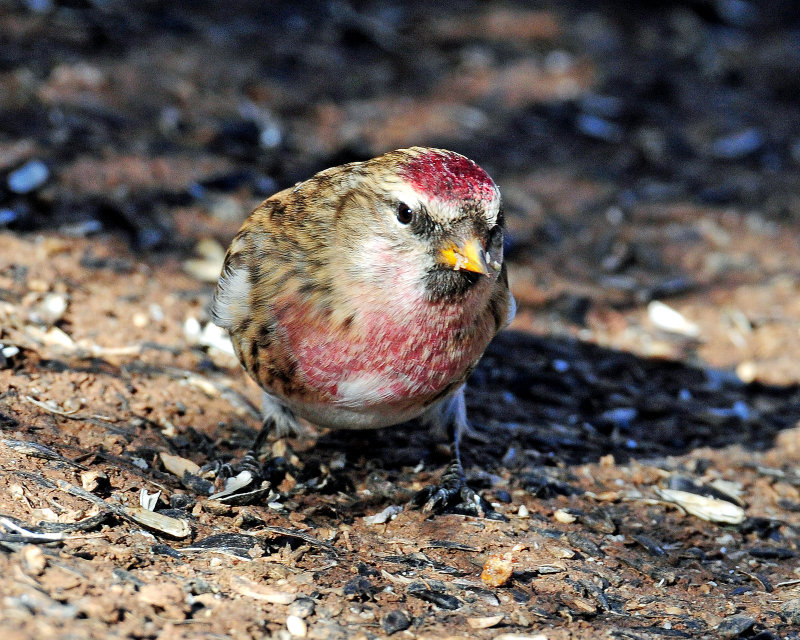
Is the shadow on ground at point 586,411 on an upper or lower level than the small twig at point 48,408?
lower

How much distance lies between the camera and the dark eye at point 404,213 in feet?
A: 10.2

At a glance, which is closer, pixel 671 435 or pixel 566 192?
pixel 671 435

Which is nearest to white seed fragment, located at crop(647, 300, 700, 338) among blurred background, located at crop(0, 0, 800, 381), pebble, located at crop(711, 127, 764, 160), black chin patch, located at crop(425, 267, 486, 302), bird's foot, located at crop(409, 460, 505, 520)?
blurred background, located at crop(0, 0, 800, 381)

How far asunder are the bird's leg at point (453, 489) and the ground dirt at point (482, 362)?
0.28ft

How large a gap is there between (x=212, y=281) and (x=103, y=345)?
856 millimetres

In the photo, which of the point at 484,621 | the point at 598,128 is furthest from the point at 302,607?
the point at 598,128

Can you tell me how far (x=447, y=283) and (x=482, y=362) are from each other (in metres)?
1.79

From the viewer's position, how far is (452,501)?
3.57 metres

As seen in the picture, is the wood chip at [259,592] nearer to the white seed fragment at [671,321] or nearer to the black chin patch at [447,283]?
the black chin patch at [447,283]

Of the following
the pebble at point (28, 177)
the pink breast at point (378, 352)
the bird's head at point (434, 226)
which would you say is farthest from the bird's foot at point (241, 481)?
the pebble at point (28, 177)

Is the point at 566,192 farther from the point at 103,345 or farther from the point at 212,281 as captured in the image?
the point at 103,345

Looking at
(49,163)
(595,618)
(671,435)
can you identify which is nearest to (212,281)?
(49,163)

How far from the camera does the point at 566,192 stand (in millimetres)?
6367

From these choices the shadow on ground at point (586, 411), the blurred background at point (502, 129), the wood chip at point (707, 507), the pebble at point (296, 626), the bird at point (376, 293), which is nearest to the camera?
the pebble at point (296, 626)
